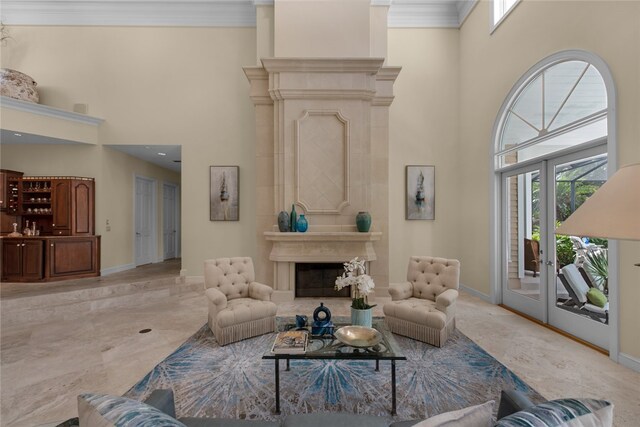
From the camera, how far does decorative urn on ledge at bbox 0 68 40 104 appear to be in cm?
527

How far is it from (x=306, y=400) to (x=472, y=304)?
360cm

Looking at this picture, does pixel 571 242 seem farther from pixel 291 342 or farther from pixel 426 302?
pixel 291 342

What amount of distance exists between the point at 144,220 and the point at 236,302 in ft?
16.7

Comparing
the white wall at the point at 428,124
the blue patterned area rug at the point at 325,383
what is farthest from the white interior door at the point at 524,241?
the blue patterned area rug at the point at 325,383

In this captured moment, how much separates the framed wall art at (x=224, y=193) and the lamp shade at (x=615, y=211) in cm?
561

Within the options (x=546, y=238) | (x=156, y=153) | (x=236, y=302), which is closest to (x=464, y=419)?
(x=236, y=302)

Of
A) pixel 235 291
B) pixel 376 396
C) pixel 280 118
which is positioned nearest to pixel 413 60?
pixel 280 118

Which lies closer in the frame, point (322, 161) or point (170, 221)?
point (322, 161)

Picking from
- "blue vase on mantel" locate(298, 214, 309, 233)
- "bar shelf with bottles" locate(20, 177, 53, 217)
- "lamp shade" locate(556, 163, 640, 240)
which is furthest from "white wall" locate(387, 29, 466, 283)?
"bar shelf with bottles" locate(20, 177, 53, 217)

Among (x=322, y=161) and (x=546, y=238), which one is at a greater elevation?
(x=322, y=161)

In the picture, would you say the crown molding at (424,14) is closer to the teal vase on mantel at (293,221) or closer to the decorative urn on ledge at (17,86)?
the teal vase on mantel at (293,221)

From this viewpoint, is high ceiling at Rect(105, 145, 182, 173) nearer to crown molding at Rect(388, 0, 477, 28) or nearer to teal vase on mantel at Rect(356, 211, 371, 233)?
teal vase on mantel at Rect(356, 211, 371, 233)

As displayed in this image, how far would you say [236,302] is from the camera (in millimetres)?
3531

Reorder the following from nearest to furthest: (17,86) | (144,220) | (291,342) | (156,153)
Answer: (291,342) → (17,86) → (156,153) → (144,220)
